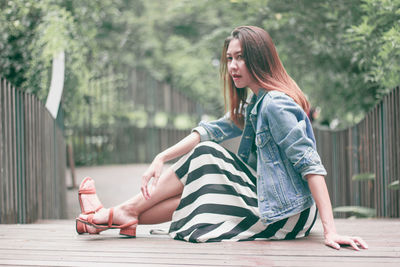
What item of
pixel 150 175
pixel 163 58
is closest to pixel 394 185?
pixel 150 175

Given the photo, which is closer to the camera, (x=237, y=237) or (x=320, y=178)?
(x=320, y=178)

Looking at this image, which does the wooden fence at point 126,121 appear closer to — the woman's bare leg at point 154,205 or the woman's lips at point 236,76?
the woman's bare leg at point 154,205

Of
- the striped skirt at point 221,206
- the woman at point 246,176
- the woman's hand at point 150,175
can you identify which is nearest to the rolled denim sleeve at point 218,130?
the woman at point 246,176

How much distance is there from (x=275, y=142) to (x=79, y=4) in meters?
5.96

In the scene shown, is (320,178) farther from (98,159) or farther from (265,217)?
(98,159)

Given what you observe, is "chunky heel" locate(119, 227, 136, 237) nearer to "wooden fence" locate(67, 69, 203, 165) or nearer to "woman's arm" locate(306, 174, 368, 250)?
"woman's arm" locate(306, 174, 368, 250)

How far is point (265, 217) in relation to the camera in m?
2.36

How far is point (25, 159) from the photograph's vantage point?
3965mm

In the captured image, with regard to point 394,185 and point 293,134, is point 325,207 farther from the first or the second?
point 394,185

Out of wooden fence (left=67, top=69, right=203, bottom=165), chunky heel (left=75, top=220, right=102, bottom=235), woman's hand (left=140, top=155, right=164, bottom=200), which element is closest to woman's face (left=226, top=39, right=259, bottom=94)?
woman's hand (left=140, top=155, right=164, bottom=200)

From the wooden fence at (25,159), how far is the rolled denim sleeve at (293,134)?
2277 mm

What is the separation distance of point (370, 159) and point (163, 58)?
1180 centimetres

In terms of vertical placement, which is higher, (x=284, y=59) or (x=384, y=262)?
(x=284, y=59)

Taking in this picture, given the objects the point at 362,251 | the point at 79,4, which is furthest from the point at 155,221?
the point at 79,4
